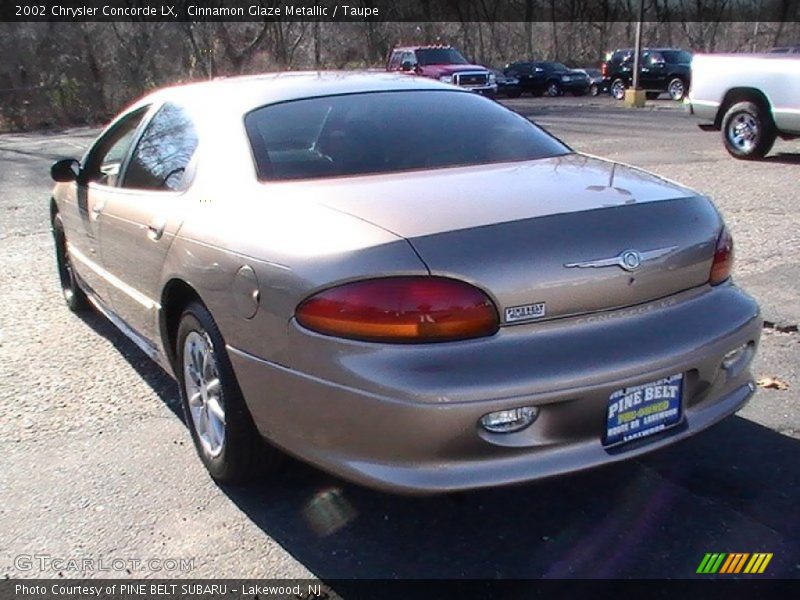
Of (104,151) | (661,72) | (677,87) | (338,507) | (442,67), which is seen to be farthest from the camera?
(661,72)

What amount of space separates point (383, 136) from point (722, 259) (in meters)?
1.47

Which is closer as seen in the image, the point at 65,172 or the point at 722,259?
the point at 722,259

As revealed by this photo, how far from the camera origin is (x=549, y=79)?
3334 cm

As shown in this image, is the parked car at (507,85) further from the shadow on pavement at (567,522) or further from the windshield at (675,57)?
the shadow on pavement at (567,522)

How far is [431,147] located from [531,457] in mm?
1563

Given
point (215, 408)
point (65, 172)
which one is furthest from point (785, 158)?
point (215, 408)

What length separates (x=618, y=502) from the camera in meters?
3.09

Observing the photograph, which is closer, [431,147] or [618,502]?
[618,502]

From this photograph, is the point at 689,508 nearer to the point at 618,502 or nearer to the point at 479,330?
the point at 618,502

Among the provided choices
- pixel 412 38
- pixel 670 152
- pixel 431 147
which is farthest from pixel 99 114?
pixel 431 147

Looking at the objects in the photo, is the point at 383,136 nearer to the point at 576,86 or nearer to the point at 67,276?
the point at 67,276

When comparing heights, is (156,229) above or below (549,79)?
above

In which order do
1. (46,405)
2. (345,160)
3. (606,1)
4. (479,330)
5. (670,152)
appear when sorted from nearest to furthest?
(479,330) → (345,160) → (46,405) → (670,152) → (606,1)

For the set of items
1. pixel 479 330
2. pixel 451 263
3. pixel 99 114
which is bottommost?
pixel 99 114
